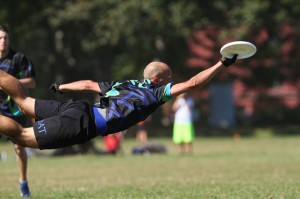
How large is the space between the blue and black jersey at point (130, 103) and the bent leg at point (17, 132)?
A: 0.79 meters

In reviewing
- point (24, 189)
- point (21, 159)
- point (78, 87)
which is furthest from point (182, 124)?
point (78, 87)

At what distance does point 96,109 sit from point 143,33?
31237 millimetres

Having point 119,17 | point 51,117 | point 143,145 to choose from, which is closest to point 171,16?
point 119,17

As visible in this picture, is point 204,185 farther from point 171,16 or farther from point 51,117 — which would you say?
point 171,16

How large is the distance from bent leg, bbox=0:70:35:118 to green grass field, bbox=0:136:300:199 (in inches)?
83.8

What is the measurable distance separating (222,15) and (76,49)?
1173 cm

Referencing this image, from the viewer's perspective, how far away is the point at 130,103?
7387 millimetres

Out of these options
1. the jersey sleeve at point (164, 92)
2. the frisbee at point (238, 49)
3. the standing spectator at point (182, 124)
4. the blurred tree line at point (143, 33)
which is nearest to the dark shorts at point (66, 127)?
the jersey sleeve at point (164, 92)

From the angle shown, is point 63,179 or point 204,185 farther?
point 63,179

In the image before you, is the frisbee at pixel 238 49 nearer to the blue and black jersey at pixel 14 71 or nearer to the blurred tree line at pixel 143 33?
the blue and black jersey at pixel 14 71

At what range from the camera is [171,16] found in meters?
35.6

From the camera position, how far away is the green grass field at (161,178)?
925 centimetres

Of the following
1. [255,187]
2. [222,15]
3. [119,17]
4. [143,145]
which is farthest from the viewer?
[222,15]

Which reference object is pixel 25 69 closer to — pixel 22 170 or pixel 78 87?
pixel 22 170
